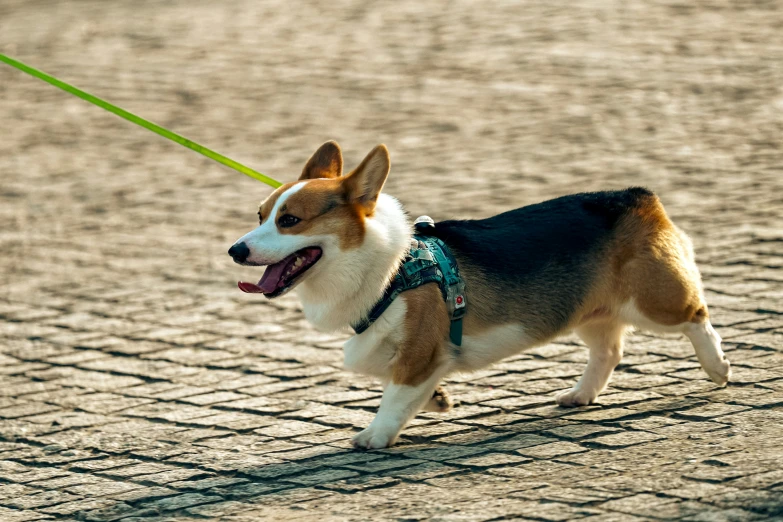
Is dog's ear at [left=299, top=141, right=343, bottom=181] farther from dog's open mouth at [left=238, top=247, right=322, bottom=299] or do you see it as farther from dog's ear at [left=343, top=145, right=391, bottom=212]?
dog's open mouth at [left=238, top=247, right=322, bottom=299]

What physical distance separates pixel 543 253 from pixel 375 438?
3.62ft

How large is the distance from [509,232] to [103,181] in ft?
21.9

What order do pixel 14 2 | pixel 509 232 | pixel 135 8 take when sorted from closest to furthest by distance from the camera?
pixel 509 232 → pixel 135 8 → pixel 14 2

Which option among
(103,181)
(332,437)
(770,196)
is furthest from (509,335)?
(103,181)

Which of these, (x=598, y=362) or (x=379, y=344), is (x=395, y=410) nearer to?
(x=379, y=344)

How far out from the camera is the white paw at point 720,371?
17.8 ft

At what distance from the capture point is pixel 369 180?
16.4 feet

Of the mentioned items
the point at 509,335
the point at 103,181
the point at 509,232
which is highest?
the point at 509,232

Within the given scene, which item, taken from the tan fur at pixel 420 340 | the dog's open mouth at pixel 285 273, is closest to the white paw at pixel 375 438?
the tan fur at pixel 420 340

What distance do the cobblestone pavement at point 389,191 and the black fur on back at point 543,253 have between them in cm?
56

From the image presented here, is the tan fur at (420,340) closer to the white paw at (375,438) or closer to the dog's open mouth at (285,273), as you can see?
the white paw at (375,438)

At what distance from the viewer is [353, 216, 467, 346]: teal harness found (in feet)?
16.5

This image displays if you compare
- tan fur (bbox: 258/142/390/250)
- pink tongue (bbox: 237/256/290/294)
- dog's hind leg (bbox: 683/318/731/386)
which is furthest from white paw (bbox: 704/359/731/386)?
pink tongue (bbox: 237/256/290/294)

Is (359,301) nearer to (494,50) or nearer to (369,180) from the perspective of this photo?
(369,180)
